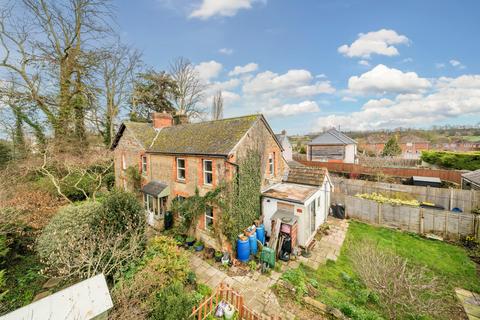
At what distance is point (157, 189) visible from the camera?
1353 cm

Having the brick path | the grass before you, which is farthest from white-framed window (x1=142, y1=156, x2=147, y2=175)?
the brick path

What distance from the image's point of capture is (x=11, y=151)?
19.0 meters

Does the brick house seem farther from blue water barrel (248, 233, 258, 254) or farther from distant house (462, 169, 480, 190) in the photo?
distant house (462, 169, 480, 190)

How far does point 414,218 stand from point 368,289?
8.13 metres

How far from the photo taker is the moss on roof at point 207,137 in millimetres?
Result: 10805

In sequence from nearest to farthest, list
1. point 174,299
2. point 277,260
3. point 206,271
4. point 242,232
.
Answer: point 174,299 → point 206,271 → point 277,260 → point 242,232

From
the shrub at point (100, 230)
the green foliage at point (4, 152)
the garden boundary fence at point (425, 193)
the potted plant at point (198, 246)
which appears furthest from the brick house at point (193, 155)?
the green foliage at point (4, 152)

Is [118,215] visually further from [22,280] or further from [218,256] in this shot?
[218,256]

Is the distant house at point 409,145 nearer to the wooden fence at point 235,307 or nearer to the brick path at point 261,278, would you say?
the brick path at point 261,278

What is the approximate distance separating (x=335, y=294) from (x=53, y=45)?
1119 inches

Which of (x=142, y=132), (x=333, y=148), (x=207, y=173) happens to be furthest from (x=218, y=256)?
(x=333, y=148)

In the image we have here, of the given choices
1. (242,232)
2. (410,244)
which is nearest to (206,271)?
(242,232)

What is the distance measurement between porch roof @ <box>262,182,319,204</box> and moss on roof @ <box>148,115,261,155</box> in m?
4.07

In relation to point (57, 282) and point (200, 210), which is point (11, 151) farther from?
point (200, 210)
